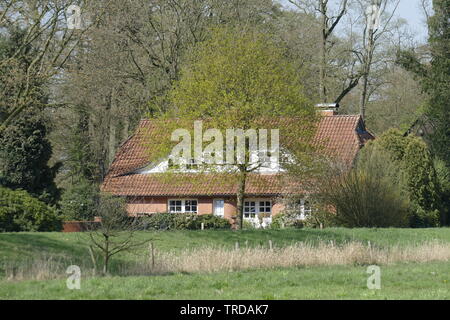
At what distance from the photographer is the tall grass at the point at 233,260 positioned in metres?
20.3

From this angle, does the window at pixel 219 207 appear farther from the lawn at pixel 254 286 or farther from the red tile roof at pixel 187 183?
the lawn at pixel 254 286

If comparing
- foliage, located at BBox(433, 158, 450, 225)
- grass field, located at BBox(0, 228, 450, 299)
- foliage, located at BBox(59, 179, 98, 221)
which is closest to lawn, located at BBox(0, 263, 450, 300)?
grass field, located at BBox(0, 228, 450, 299)

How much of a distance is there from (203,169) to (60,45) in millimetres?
10157

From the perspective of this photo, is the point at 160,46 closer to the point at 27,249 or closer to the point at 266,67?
the point at 266,67

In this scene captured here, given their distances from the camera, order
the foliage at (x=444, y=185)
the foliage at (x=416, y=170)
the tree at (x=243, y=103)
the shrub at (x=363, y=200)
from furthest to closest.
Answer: the foliage at (x=444, y=185) → the foliage at (x=416, y=170) → the shrub at (x=363, y=200) → the tree at (x=243, y=103)

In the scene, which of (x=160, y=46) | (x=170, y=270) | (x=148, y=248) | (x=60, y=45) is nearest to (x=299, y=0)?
(x=160, y=46)

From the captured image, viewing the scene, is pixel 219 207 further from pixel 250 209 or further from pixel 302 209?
pixel 302 209

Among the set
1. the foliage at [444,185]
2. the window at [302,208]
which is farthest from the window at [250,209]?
the foliage at [444,185]

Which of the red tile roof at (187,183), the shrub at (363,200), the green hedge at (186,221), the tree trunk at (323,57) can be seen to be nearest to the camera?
the shrub at (363,200)

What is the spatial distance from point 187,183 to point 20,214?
15767mm

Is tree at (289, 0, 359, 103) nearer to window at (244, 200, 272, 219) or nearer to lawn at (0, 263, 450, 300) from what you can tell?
window at (244, 200, 272, 219)

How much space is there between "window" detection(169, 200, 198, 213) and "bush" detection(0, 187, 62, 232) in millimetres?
15543

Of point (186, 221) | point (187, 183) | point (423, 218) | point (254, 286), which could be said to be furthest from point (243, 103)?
point (254, 286)

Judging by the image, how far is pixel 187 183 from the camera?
45469 millimetres
